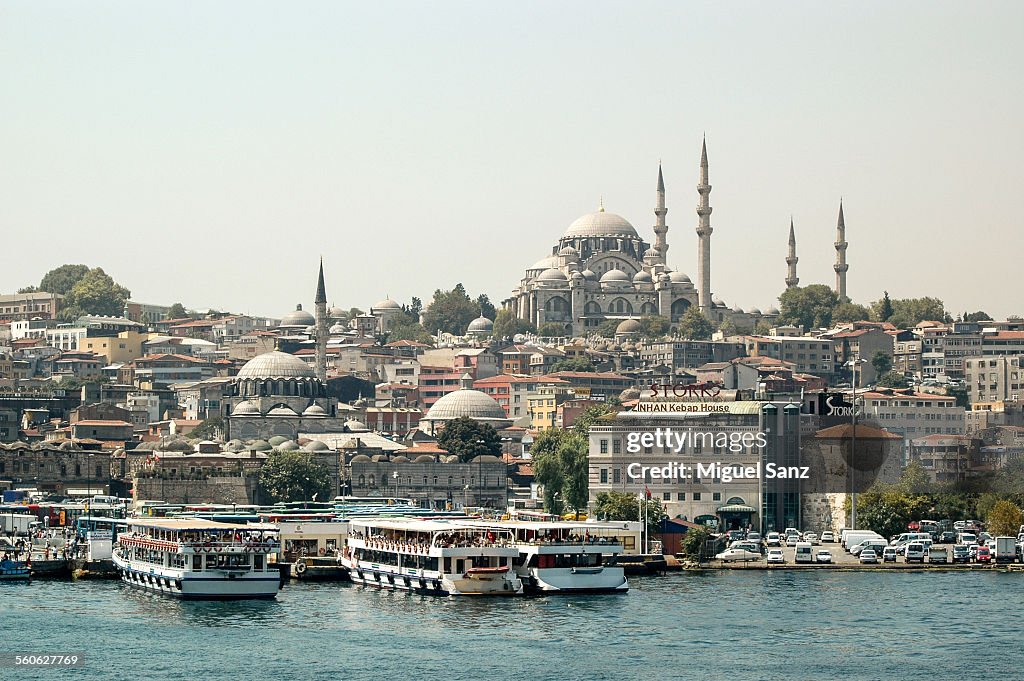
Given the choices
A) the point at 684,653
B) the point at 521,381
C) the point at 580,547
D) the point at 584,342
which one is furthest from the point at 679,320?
the point at 684,653

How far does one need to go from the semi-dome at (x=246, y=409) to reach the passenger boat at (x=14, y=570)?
48.9 metres

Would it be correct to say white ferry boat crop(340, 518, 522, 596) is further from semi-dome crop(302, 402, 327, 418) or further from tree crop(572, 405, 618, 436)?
semi-dome crop(302, 402, 327, 418)

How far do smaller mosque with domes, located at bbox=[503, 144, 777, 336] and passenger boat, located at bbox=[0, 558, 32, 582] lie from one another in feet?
295

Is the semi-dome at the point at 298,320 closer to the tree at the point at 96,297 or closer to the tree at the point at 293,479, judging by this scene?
the tree at the point at 96,297

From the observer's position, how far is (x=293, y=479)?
3492 inches

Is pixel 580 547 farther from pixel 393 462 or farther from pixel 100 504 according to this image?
pixel 393 462

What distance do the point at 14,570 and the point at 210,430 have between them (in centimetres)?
5208

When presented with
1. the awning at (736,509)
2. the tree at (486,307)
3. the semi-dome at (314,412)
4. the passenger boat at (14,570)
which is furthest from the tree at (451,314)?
the passenger boat at (14,570)

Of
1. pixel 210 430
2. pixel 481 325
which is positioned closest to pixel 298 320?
pixel 481 325

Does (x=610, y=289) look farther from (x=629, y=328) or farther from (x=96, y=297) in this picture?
(x=96, y=297)

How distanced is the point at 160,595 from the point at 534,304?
3910 inches

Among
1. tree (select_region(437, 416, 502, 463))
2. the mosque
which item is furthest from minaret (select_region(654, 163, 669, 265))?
tree (select_region(437, 416, 502, 463))

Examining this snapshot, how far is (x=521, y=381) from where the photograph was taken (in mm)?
120312

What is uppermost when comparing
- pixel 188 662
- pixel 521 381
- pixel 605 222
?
pixel 605 222
